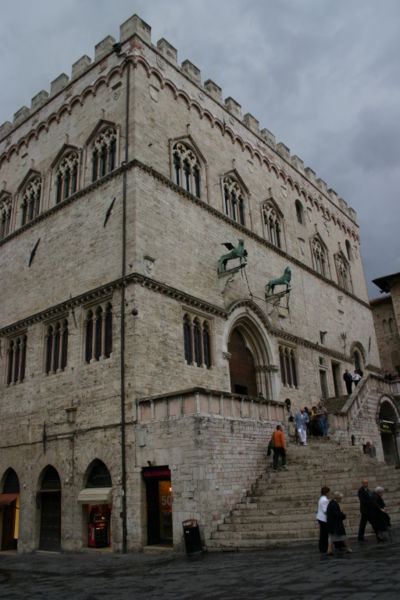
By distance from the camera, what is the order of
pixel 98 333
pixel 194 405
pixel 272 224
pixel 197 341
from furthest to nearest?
pixel 272 224
pixel 197 341
pixel 98 333
pixel 194 405

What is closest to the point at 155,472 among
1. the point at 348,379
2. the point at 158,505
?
the point at 158,505

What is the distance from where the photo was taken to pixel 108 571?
37.5ft

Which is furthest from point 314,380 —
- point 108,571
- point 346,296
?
point 108,571

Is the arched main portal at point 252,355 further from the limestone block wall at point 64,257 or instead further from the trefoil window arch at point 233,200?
the limestone block wall at point 64,257

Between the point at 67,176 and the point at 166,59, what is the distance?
687 centimetres

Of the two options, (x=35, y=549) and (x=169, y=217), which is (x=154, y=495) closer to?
(x=35, y=549)

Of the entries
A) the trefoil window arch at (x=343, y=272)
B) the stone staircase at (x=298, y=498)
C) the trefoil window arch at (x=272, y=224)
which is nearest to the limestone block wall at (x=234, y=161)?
the trefoil window arch at (x=272, y=224)

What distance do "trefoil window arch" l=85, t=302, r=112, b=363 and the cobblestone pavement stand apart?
6777 millimetres

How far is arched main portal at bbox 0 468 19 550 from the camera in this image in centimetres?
1925

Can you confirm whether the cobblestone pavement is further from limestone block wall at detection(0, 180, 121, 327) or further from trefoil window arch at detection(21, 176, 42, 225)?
trefoil window arch at detection(21, 176, 42, 225)

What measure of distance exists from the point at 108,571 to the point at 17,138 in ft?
74.0

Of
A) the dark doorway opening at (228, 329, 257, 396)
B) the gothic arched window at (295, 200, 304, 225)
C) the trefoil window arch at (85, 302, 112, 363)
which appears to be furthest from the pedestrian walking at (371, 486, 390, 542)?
the gothic arched window at (295, 200, 304, 225)

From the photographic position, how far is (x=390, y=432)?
25469mm

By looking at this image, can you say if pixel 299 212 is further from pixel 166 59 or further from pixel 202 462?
pixel 202 462
